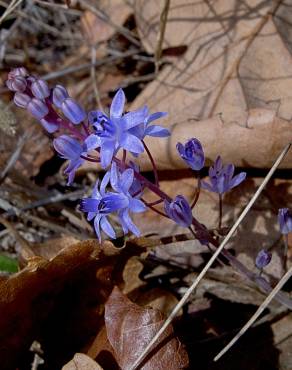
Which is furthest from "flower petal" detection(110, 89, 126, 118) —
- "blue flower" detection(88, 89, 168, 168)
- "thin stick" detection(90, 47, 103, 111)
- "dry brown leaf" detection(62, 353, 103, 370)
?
"thin stick" detection(90, 47, 103, 111)

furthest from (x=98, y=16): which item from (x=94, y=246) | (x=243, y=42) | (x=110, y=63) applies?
(x=94, y=246)

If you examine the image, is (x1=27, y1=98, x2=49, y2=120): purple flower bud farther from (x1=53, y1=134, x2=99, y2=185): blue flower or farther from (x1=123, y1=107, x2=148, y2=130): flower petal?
(x1=123, y1=107, x2=148, y2=130): flower petal

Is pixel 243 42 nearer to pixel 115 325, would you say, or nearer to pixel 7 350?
pixel 115 325

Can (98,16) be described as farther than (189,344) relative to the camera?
Yes

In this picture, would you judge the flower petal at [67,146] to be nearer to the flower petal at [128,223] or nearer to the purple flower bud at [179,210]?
the flower petal at [128,223]

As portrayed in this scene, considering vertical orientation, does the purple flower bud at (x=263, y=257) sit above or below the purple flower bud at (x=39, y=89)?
below

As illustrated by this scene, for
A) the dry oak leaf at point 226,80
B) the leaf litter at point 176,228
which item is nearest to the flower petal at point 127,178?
the leaf litter at point 176,228
